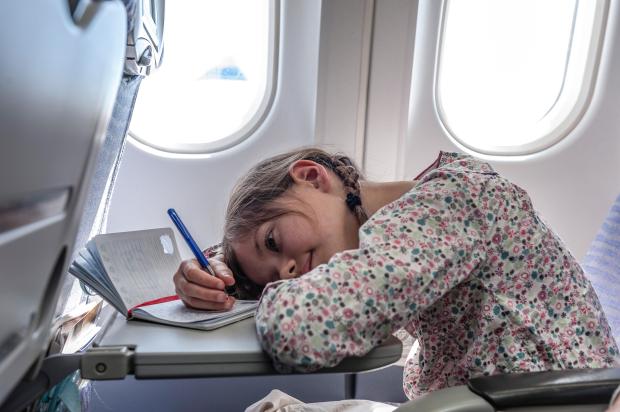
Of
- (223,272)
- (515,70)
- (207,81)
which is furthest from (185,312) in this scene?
(515,70)

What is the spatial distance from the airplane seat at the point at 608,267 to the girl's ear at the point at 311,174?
87cm

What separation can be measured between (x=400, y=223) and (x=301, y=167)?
0.37m

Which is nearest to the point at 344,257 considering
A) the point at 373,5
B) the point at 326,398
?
the point at 326,398

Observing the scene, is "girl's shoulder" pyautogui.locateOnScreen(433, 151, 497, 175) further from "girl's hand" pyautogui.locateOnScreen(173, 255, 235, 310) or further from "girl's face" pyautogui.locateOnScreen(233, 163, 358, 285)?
"girl's hand" pyautogui.locateOnScreen(173, 255, 235, 310)

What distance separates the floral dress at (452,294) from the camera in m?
0.67

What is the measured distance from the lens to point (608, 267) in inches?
56.7

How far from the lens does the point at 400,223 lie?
0.77m

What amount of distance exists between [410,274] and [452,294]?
0.24 meters

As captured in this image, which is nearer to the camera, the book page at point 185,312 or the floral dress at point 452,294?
the floral dress at point 452,294

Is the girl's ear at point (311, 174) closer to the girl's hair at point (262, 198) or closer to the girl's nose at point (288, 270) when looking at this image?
the girl's hair at point (262, 198)

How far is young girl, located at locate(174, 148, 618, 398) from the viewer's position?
2.22 feet

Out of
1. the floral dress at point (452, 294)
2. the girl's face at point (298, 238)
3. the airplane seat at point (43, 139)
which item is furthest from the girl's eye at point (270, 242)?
the airplane seat at point (43, 139)

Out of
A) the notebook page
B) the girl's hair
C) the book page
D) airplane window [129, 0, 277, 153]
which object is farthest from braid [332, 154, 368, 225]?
airplane window [129, 0, 277, 153]

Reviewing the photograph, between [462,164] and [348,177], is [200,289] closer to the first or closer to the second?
[348,177]
